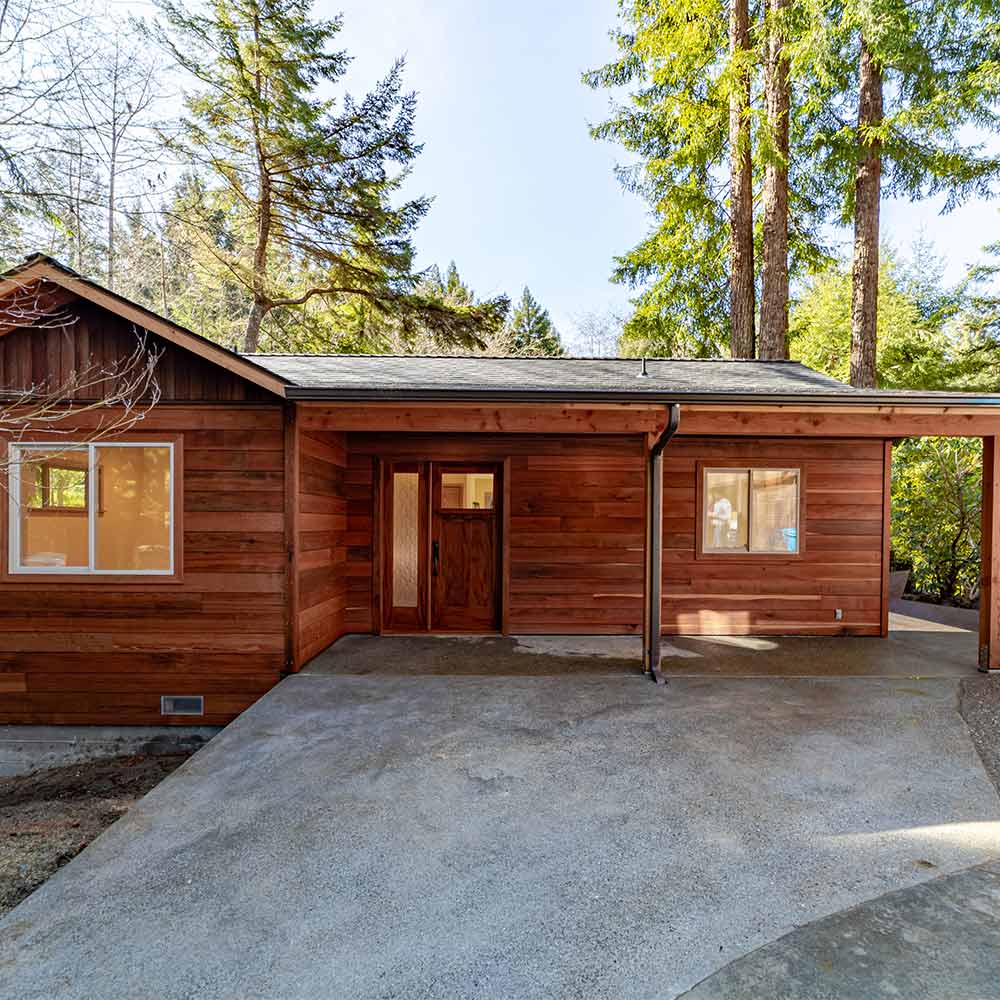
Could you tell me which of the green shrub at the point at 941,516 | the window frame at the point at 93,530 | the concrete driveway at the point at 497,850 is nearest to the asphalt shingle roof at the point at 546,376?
the window frame at the point at 93,530

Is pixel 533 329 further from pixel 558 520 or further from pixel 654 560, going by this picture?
pixel 654 560

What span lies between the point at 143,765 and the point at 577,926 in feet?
12.1

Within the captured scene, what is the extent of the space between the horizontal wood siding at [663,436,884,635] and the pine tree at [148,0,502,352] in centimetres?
715

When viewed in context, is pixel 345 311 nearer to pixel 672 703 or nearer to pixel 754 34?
pixel 754 34

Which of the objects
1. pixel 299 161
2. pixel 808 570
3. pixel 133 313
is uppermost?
pixel 299 161

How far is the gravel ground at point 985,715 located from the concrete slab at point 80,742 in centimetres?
508

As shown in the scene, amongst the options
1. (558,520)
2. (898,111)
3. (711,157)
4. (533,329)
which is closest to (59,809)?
(558,520)

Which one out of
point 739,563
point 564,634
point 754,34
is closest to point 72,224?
point 564,634

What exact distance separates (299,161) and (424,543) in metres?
8.27

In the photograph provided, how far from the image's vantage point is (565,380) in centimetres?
482

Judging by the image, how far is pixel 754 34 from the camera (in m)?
8.07

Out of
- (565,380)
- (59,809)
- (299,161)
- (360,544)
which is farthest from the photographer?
(299,161)

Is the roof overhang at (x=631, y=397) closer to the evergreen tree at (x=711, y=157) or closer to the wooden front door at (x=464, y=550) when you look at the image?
the wooden front door at (x=464, y=550)

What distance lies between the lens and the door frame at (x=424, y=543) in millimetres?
5734
